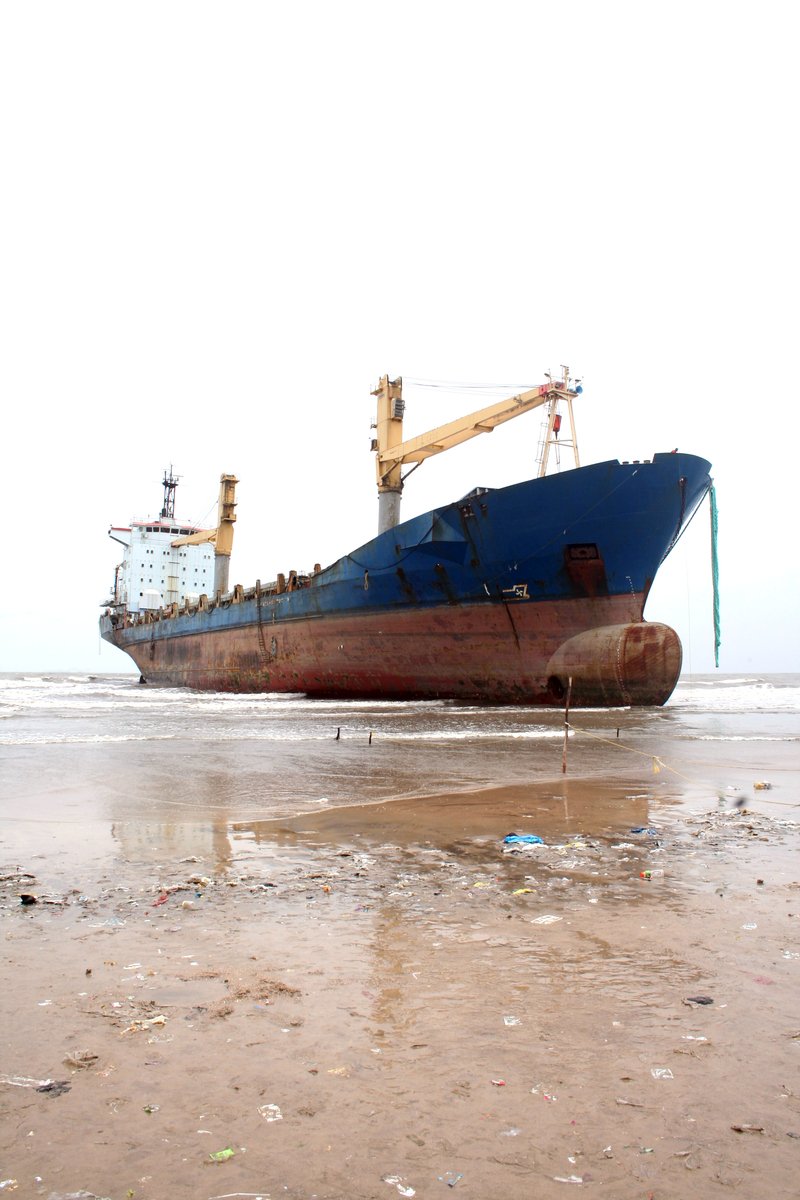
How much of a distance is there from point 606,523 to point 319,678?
10637mm

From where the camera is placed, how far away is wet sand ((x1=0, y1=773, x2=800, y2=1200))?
160cm

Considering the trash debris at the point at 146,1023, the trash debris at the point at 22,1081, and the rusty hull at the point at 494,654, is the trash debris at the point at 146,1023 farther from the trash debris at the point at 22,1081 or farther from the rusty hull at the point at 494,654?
the rusty hull at the point at 494,654

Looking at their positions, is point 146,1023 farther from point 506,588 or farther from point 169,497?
point 169,497

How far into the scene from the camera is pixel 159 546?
44.7 m

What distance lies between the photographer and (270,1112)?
1777 mm

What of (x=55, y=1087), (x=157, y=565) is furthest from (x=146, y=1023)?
(x=157, y=565)

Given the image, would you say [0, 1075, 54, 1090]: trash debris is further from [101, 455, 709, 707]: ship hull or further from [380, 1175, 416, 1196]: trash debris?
[101, 455, 709, 707]: ship hull

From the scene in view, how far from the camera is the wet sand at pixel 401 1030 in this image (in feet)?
5.24

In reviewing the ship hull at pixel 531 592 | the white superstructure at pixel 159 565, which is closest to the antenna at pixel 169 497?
the white superstructure at pixel 159 565

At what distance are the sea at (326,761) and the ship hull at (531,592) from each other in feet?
4.72

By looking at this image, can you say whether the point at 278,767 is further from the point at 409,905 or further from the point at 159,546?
the point at 159,546

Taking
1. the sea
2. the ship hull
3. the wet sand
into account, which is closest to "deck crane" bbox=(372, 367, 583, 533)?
the ship hull

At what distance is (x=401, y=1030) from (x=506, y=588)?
15.6 meters

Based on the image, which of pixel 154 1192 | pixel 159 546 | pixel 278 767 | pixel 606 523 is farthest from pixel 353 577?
pixel 159 546
